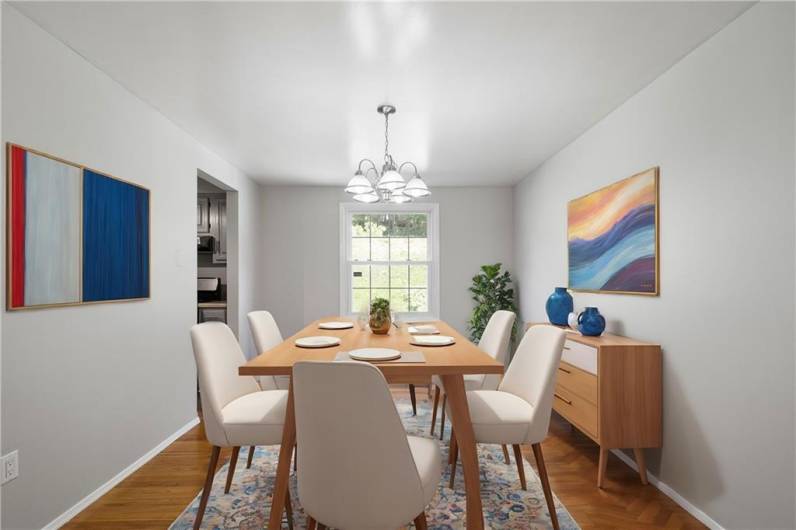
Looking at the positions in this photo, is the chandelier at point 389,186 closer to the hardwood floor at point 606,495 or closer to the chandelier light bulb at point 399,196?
the chandelier light bulb at point 399,196

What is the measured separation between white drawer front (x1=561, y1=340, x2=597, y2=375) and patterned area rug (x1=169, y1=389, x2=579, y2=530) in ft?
2.38

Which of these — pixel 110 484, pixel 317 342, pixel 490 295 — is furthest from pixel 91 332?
pixel 490 295

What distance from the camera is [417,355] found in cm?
198

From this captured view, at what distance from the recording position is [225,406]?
2.17m

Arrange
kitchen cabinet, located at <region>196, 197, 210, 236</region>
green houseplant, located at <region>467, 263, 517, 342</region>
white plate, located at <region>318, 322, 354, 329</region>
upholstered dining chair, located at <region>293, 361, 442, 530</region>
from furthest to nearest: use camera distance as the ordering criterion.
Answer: green houseplant, located at <region>467, 263, 517, 342</region> → kitchen cabinet, located at <region>196, 197, 210, 236</region> → white plate, located at <region>318, 322, 354, 329</region> → upholstered dining chair, located at <region>293, 361, 442, 530</region>

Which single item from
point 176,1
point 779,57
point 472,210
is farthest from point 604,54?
point 472,210

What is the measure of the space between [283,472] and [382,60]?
203cm

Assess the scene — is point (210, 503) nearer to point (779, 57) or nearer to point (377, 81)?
point (377, 81)

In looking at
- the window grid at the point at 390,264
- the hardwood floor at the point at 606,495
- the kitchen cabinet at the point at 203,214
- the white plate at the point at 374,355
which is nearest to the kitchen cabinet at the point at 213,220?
the kitchen cabinet at the point at 203,214

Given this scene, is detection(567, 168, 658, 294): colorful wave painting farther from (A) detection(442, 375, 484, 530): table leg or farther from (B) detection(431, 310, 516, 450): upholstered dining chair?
(A) detection(442, 375, 484, 530): table leg

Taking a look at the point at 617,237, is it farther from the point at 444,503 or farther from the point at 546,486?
the point at 444,503

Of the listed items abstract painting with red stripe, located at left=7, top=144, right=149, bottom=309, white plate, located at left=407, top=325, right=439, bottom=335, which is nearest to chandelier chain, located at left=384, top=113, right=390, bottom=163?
white plate, located at left=407, top=325, right=439, bottom=335

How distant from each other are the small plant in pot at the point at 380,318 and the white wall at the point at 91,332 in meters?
1.53

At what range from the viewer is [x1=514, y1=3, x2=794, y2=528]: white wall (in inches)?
68.9
